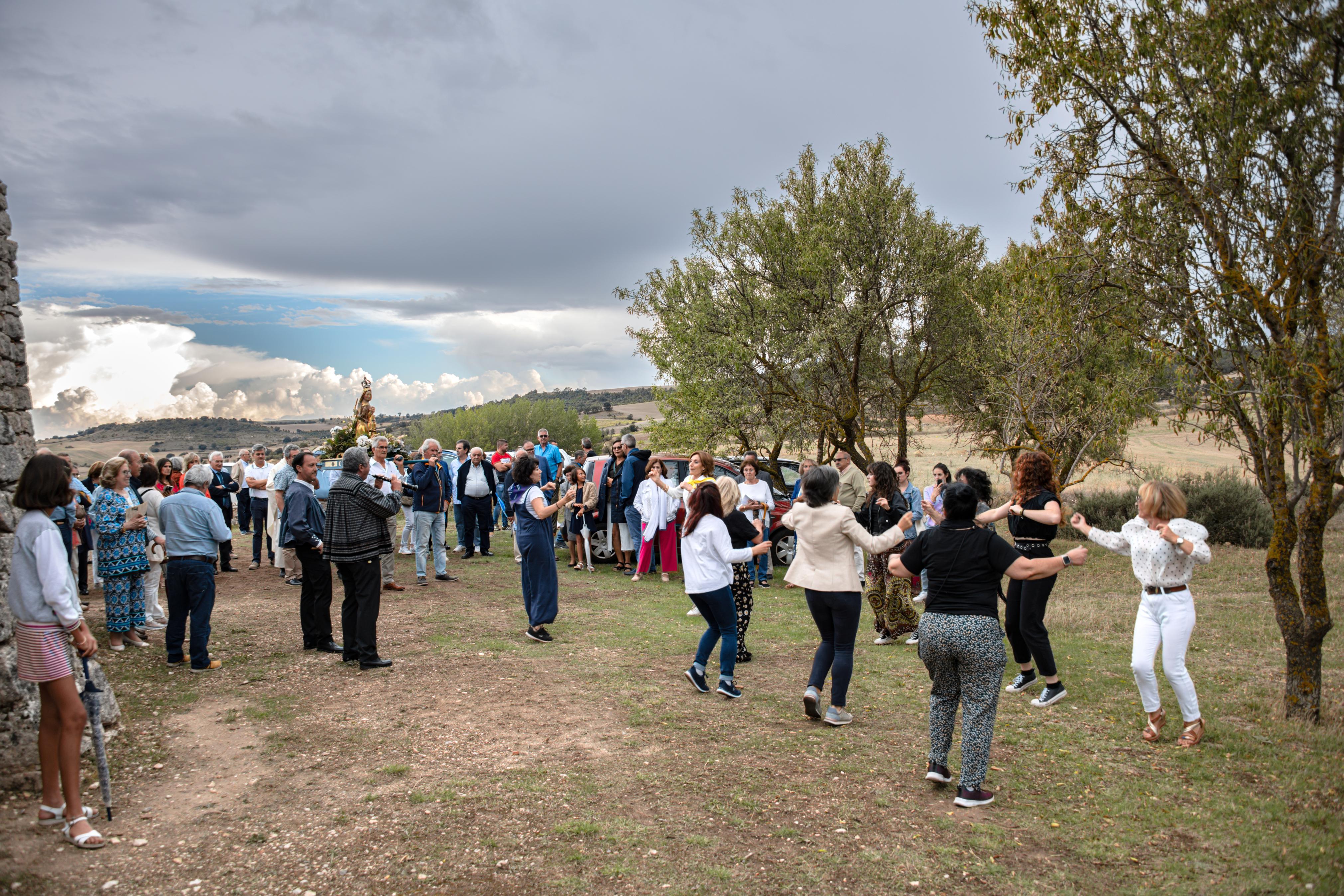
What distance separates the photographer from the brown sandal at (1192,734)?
5.43 metres

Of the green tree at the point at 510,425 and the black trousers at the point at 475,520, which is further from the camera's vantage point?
the green tree at the point at 510,425

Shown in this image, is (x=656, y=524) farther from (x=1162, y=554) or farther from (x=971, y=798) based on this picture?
(x=971, y=798)

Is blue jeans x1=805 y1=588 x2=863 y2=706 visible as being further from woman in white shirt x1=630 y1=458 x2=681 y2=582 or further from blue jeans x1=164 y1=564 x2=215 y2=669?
woman in white shirt x1=630 y1=458 x2=681 y2=582

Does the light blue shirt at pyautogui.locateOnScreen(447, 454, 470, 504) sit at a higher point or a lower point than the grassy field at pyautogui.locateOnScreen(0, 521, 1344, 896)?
higher

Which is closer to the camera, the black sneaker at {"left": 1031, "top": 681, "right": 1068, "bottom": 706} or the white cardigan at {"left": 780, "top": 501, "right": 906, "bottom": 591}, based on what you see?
the white cardigan at {"left": 780, "top": 501, "right": 906, "bottom": 591}

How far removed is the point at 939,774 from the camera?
477cm

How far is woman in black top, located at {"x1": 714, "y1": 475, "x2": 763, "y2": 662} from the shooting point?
6883 mm

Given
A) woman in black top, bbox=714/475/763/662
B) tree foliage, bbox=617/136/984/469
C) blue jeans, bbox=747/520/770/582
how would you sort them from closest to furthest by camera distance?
woman in black top, bbox=714/475/763/662 < blue jeans, bbox=747/520/770/582 < tree foliage, bbox=617/136/984/469

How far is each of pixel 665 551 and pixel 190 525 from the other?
7192 millimetres

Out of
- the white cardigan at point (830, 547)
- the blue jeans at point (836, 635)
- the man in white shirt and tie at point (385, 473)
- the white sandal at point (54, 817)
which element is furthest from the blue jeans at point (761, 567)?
the white sandal at point (54, 817)

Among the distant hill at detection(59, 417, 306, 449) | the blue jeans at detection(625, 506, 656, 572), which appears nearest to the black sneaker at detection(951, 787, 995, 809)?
the blue jeans at detection(625, 506, 656, 572)

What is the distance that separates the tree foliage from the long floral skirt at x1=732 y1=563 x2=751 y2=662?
1034cm

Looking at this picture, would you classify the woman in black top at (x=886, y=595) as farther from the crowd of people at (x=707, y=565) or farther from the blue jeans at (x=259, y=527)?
the blue jeans at (x=259, y=527)

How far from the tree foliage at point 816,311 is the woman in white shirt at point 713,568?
11529 mm
